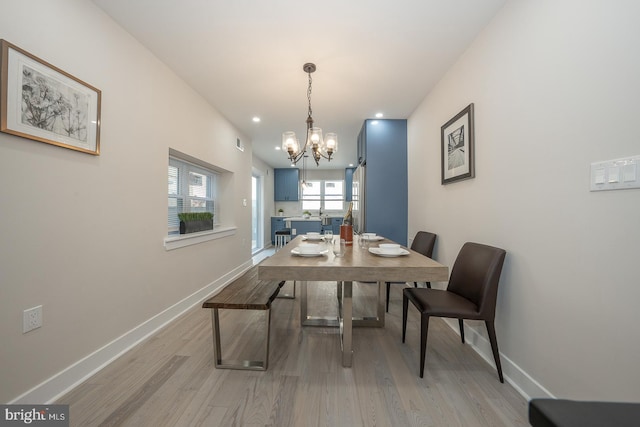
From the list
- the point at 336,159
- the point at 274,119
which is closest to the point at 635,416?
the point at 274,119

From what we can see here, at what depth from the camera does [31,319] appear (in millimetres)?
1300

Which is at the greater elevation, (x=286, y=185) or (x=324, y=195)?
(x=286, y=185)

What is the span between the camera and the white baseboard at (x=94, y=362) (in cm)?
133

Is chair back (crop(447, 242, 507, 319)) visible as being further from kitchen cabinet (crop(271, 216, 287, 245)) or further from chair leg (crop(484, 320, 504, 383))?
kitchen cabinet (crop(271, 216, 287, 245))

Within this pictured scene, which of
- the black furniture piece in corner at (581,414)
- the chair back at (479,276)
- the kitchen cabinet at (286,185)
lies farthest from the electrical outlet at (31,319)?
the kitchen cabinet at (286,185)

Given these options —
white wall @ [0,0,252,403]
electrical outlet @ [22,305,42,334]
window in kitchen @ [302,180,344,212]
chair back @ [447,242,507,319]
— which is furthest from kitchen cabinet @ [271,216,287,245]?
electrical outlet @ [22,305,42,334]

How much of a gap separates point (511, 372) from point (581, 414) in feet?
4.43

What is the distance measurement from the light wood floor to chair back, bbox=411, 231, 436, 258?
0.78 meters

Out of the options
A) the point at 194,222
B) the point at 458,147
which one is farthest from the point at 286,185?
the point at 458,147

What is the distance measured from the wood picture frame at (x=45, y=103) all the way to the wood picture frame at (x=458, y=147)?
272cm

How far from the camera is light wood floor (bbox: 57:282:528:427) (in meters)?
1.26

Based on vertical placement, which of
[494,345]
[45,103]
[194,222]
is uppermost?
[45,103]

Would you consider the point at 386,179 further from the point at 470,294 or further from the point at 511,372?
the point at 511,372

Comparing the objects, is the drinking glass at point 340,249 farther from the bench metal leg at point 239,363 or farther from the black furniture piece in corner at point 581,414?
the black furniture piece in corner at point 581,414
